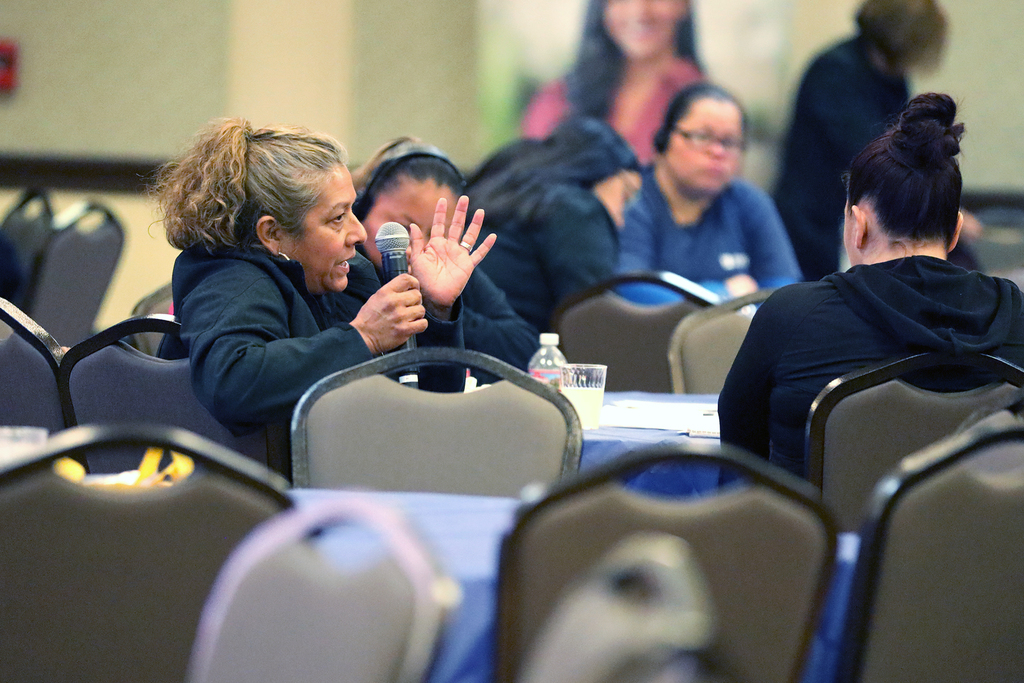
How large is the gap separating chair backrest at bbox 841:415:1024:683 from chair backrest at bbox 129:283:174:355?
7.64ft

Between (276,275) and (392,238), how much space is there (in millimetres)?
244

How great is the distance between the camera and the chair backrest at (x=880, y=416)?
198 centimetres

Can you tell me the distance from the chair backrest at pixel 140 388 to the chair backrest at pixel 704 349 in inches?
53.4

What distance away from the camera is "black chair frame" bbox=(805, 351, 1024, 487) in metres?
1.97

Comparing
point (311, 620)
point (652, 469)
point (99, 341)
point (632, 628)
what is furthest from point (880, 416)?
point (632, 628)

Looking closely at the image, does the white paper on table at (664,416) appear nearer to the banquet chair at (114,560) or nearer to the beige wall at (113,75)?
the banquet chair at (114,560)

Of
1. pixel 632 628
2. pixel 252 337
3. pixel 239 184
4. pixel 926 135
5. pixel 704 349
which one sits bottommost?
pixel 704 349

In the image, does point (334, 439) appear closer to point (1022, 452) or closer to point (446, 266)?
point (446, 266)

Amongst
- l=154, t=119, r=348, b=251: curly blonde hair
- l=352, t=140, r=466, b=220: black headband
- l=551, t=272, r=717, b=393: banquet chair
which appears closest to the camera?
l=154, t=119, r=348, b=251: curly blonde hair

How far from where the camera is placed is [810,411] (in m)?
1.99

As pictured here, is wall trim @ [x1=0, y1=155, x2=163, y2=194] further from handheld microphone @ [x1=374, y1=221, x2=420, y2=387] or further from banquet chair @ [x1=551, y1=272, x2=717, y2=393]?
handheld microphone @ [x1=374, y1=221, x2=420, y2=387]

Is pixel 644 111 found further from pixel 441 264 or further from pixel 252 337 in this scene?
pixel 252 337

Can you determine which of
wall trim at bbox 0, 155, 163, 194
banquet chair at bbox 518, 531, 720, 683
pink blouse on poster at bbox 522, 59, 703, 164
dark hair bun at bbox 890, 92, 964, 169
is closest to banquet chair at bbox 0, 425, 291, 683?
banquet chair at bbox 518, 531, 720, 683

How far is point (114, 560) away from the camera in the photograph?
1.22 meters
